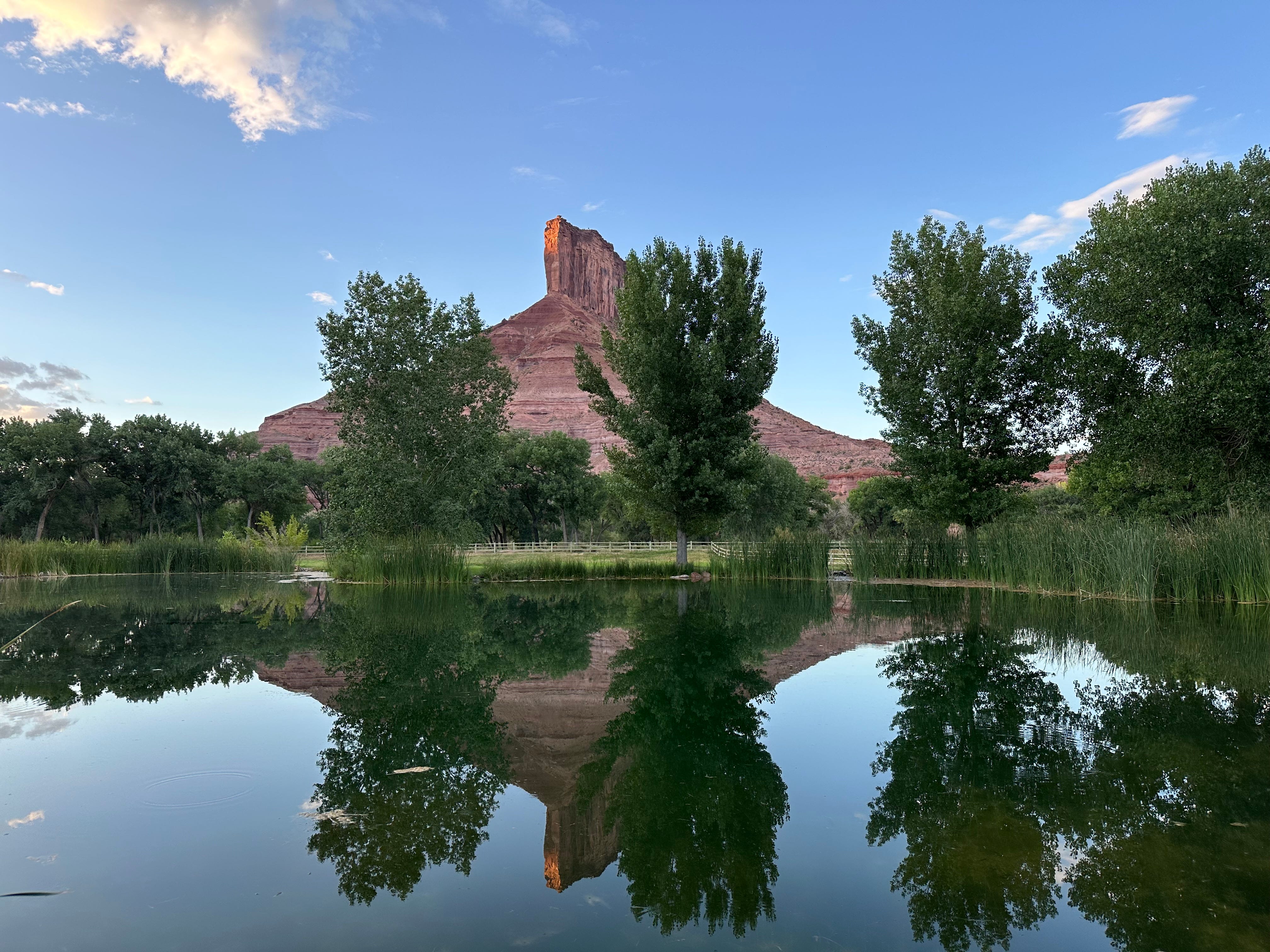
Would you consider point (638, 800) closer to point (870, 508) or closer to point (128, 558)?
point (128, 558)

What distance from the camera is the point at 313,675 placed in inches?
245

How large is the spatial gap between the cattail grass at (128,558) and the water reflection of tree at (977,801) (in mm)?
23427

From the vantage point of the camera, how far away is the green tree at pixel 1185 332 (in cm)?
1672

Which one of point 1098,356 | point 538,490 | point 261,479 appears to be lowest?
point 538,490

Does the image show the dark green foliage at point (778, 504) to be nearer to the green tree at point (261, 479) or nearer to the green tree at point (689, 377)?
the green tree at point (689, 377)

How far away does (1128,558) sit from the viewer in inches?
484

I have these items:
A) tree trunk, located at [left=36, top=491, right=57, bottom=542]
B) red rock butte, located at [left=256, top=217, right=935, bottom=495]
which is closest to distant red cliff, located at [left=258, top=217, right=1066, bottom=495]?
red rock butte, located at [left=256, top=217, right=935, bottom=495]

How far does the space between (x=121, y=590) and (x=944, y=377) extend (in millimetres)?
20093

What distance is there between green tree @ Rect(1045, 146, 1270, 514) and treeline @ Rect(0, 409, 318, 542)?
39.7 metres

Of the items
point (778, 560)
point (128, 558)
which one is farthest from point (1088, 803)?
point (128, 558)

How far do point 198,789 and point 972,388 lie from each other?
757 inches

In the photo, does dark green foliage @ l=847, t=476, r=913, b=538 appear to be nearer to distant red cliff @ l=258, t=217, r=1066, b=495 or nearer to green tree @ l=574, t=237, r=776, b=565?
distant red cliff @ l=258, t=217, r=1066, b=495

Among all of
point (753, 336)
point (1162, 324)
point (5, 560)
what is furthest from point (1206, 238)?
point (5, 560)

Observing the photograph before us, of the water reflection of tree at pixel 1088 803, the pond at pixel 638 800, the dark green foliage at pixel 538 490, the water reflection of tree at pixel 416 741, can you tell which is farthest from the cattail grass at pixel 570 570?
the dark green foliage at pixel 538 490
